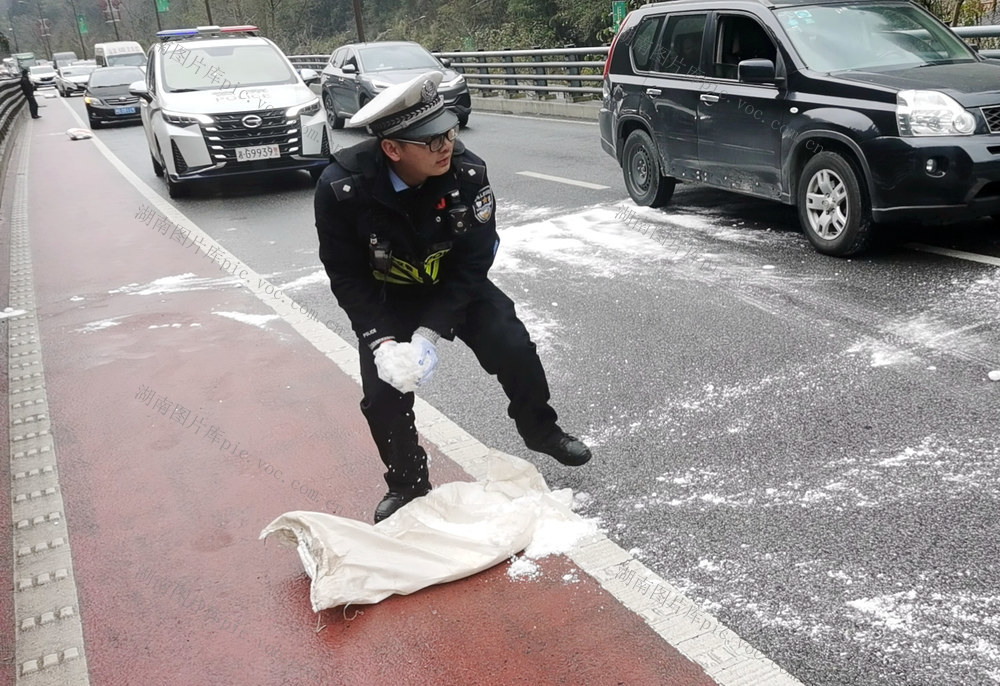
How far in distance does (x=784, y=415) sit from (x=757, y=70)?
3.54m

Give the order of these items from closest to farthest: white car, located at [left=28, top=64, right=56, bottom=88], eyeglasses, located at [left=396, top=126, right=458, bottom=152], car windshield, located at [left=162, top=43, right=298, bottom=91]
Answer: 1. eyeglasses, located at [left=396, top=126, right=458, bottom=152]
2. car windshield, located at [left=162, top=43, right=298, bottom=91]
3. white car, located at [left=28, top=64, right=56, bottom=88]

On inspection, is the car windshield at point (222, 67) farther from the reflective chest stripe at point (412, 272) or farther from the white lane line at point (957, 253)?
the reflective chest stripe at point (412, 272)

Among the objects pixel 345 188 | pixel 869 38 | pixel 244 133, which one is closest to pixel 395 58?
pixel 244 133

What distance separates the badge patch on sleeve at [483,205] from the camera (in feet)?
11.6

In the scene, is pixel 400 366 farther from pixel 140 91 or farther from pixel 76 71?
pixel 76 71

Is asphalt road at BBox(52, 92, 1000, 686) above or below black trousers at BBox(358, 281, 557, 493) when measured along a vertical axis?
below

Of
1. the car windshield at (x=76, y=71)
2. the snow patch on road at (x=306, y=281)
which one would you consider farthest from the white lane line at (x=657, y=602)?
the car windshield at (x=76, y=71)

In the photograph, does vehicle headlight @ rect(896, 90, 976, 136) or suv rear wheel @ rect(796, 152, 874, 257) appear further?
suv rear wheel @ rect(796, 152, 874, 257)

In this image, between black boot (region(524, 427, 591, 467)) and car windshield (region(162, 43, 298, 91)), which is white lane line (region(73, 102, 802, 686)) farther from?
car windshield (region(162, 43, 298, 91))

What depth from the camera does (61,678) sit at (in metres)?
2.98

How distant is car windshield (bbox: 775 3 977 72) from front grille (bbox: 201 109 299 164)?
6507 millimetres

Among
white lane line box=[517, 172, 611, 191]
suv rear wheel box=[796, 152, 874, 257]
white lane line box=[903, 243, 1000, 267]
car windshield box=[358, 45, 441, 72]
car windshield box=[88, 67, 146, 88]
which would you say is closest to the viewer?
white lane line box=[903, 243, 1000, 267]

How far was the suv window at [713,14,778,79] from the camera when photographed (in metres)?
7.60

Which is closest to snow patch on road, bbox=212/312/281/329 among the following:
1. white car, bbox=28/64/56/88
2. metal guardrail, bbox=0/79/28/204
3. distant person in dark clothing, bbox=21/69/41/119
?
metal guardrail, bbox=0/79/28/204
